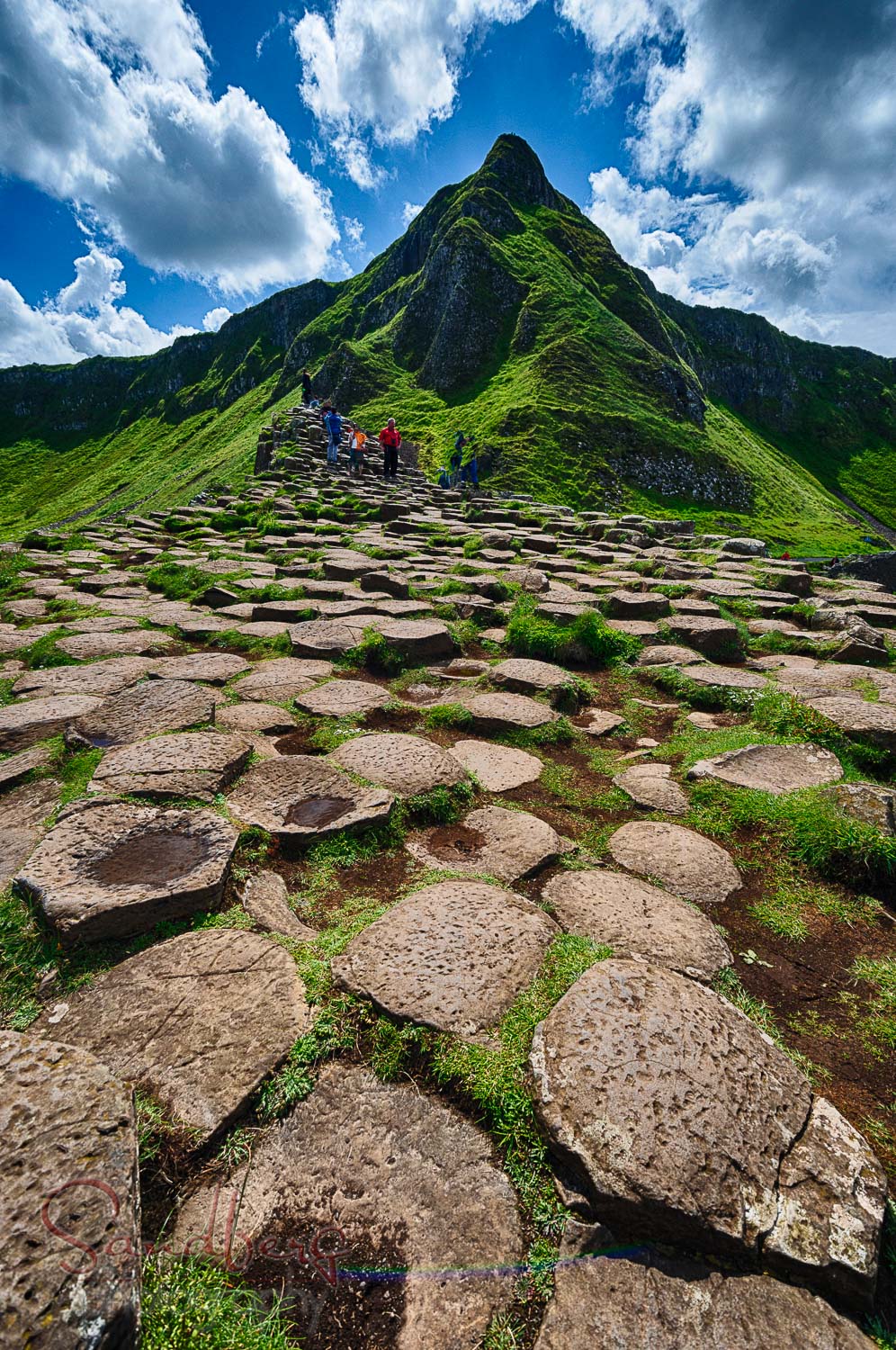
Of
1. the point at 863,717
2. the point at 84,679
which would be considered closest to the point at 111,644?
the point at 84,679

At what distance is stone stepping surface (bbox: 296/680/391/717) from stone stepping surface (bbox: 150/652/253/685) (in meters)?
0.78

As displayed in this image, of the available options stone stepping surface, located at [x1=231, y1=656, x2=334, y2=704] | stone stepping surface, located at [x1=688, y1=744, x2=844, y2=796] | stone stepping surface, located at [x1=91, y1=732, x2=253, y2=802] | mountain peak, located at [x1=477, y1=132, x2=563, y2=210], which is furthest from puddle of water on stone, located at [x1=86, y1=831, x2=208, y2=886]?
mountain peak, located at [x1=477, y1=132, x2=563, y2=210]

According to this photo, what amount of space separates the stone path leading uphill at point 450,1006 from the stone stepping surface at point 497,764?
0.09 ft

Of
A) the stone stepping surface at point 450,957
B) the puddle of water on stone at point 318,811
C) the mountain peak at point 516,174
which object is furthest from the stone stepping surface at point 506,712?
the mountain peak at point 516,174

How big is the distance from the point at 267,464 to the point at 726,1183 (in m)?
24.9

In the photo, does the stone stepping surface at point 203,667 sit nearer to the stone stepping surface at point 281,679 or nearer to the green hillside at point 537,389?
the stone stepping surface at point 281,679

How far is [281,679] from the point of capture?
4449 millimetres

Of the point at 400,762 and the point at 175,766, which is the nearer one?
the point at 175,766

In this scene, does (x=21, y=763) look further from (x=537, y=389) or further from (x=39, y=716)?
(x=537, y=389)

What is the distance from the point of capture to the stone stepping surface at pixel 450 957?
1.79 metres

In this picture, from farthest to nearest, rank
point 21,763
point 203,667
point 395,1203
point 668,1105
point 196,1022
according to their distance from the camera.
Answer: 1. point 203,667
2. point 21,763
3. point 196,1022
4. point 668,1105
5. point 395,1203

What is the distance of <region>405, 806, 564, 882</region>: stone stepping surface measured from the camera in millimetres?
2617

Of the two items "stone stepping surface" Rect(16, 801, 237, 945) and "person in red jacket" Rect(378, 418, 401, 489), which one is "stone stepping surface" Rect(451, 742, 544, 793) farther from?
"person in red jacket" Rect(378, 418, 401, 489)

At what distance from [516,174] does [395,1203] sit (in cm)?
7508
